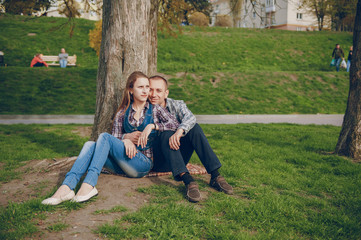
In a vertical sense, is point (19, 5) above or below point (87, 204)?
above

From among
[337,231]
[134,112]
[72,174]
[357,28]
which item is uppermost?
[357,28]

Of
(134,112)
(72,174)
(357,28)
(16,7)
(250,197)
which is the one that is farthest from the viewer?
(16,7)

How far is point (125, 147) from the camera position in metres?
3.50

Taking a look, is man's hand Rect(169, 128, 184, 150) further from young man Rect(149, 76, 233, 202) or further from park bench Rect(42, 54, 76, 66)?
park bench Rect(42, 54, 76, 66)

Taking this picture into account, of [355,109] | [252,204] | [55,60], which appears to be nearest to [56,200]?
[252,204]

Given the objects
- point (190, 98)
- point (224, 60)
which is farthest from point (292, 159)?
point (224, 60)

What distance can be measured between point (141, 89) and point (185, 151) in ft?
3.35

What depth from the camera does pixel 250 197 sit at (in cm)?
356

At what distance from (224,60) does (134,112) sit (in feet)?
62.7

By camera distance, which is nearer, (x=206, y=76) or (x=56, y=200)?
(x=56, y=200)

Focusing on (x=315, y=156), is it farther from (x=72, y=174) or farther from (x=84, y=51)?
(x=84, y=51)

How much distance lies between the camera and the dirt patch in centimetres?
266

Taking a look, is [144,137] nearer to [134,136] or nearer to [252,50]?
[134,136]

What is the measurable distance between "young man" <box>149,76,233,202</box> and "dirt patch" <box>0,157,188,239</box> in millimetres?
459
